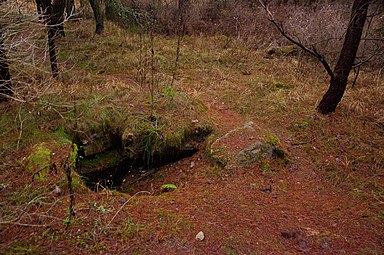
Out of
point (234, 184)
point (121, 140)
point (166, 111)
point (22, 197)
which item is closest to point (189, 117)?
point (166, 111)

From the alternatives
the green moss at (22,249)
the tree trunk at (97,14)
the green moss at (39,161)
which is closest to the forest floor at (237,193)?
the green moss at (22,249)

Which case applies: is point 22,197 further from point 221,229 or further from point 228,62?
point 228,62

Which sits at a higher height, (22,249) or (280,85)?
(280,85)

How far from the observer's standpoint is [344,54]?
4.96 meters

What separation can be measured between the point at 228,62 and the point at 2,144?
585 cm

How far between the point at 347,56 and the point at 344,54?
0.20 ft

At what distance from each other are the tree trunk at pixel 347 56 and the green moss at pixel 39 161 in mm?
4644

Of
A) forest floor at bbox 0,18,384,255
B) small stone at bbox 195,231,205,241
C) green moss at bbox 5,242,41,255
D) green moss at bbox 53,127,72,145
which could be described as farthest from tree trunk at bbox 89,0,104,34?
small stone at bbox 195,231,205,241

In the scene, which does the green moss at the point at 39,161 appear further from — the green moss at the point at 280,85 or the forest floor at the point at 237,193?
the green moss at the point at 280,85

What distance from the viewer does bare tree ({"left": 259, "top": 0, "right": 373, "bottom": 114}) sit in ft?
15.1

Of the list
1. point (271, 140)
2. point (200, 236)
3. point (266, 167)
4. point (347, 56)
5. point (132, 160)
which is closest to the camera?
point (200, 236)

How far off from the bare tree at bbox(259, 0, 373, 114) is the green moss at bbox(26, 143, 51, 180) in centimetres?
368

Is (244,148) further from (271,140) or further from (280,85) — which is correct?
(280,85)

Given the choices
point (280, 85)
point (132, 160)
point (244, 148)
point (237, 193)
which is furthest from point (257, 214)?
point (280, 85)
